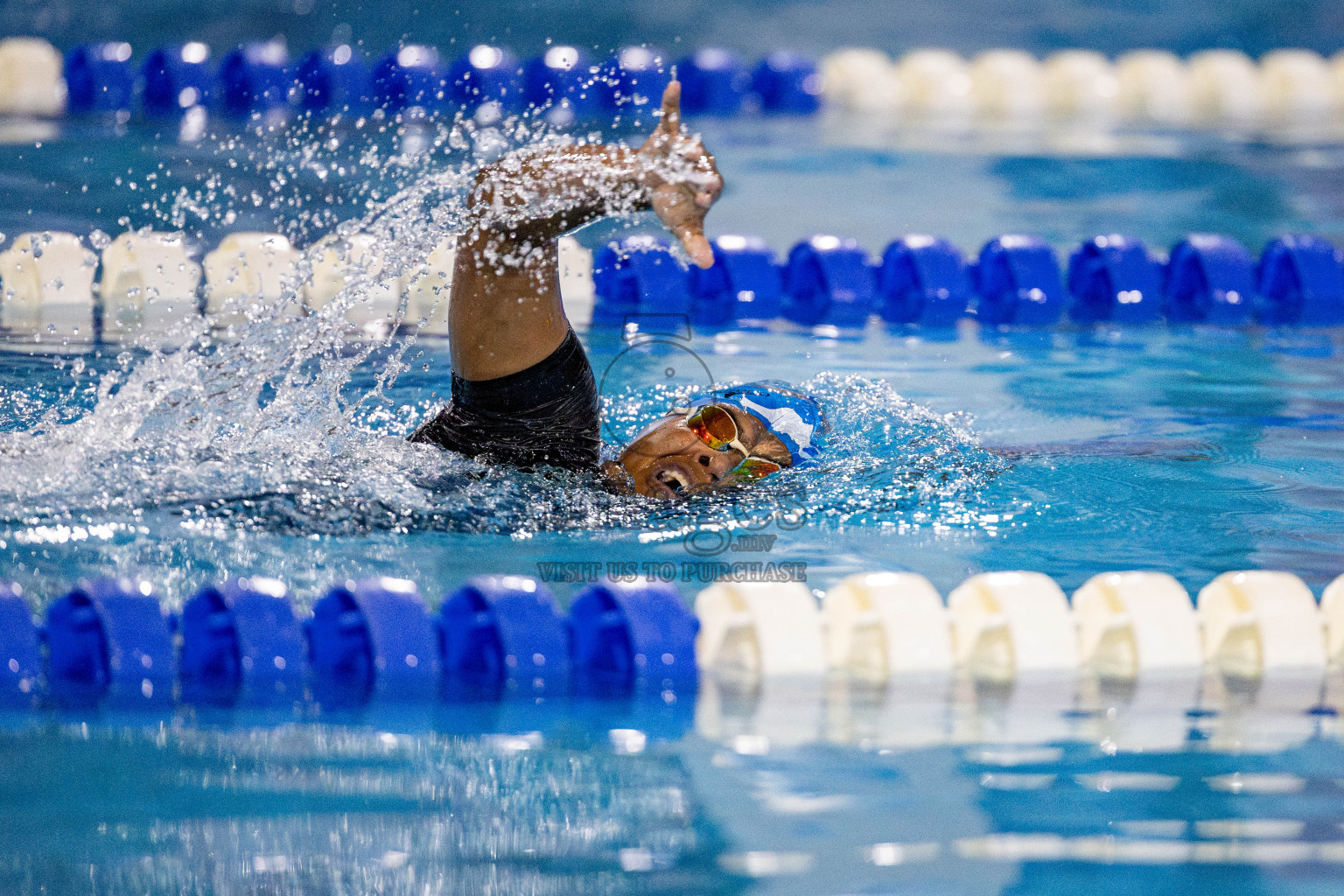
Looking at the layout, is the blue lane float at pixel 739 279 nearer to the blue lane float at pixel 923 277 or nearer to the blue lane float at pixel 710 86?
the blue lane float at pixel 923 277

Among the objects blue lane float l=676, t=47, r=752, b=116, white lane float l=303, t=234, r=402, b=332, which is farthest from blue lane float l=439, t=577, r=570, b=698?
blue lane float l=676, t=47, r=752, b=116

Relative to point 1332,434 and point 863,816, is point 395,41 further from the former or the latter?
point 863,816

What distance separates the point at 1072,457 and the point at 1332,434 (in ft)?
2.51

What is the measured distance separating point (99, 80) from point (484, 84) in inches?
72.8

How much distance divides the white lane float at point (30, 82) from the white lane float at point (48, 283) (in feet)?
9.12

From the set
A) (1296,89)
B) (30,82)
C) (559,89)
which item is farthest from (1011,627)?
(1296,89)

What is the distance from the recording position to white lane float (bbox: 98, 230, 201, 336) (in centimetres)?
411

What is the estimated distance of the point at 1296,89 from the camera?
26.9 ft

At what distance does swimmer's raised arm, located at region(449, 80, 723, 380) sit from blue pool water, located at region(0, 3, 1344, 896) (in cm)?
30

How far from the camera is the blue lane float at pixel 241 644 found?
2025mm

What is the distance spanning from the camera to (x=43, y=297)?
4.08 meters

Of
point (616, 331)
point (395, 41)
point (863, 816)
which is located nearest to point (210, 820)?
point (863, 816)

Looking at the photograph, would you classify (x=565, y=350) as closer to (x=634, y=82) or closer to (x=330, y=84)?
(x=330, y=84)

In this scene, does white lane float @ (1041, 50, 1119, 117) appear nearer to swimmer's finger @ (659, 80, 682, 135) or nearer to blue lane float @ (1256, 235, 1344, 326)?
blue lane float @ (1256, 235, 1344, 326)
